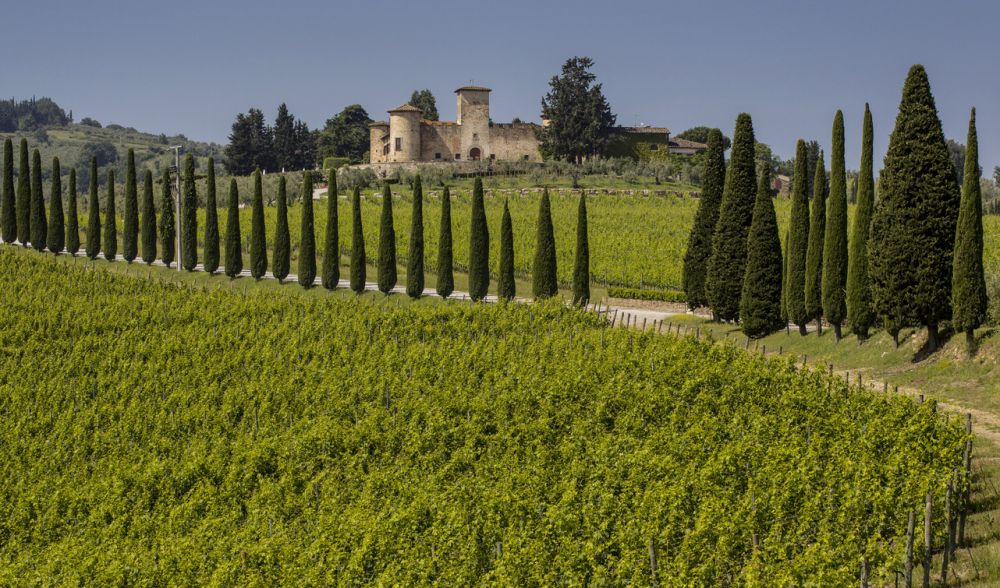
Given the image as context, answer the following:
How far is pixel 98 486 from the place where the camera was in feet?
75.9

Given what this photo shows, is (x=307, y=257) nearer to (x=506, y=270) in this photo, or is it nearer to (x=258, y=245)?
(x=258, y=245)

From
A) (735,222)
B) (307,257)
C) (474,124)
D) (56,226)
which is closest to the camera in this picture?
(735,222)

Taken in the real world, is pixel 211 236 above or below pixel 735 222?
below

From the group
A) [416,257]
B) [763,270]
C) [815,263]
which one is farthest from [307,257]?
[815,263]

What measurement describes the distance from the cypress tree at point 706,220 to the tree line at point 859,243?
39 mm

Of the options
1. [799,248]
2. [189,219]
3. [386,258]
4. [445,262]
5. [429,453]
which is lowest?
[429,453]

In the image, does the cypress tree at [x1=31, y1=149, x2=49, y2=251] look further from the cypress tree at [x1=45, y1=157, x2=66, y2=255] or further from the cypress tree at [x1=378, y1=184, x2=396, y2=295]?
the cypress tree at [x1=378, y1=184, x2=396, y2=295]

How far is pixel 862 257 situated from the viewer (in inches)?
A: 1259

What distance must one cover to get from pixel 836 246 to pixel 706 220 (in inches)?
298

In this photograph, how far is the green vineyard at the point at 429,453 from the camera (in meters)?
15.4

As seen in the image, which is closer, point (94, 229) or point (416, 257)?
point (416, 257)

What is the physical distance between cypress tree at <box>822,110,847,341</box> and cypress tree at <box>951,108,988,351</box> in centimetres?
597

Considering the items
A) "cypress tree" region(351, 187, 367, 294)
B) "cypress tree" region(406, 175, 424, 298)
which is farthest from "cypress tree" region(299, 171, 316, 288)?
"cypress tree" region(406, 175, 424, 298)

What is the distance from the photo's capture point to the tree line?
28.4 meters
